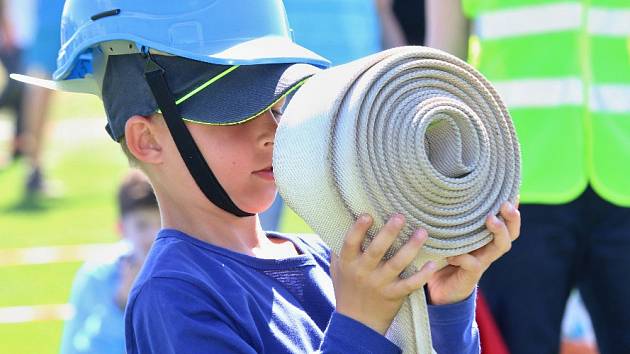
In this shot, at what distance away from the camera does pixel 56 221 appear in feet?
29.1

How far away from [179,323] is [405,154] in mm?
509

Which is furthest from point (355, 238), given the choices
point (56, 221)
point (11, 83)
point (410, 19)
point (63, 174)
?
point (11, 83)

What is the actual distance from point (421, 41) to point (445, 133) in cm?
449

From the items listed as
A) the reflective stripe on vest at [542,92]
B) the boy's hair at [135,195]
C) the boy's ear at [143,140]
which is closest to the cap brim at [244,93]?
the boy's ear at [143,140]

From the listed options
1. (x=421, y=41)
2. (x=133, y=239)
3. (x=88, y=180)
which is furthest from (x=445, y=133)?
(x=88, y=180)

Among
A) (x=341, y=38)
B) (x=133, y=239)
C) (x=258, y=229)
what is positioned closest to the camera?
(x=258, y=229)

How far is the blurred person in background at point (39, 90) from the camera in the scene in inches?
287

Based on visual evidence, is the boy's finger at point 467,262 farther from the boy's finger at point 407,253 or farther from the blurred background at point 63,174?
the blurred background at point 63,174

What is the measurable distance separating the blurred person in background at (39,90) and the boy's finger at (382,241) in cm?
526

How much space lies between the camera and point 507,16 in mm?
3576

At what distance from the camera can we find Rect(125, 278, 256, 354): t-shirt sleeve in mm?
2129

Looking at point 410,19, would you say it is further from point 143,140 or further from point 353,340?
point 353,340

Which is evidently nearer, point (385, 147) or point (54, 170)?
point (385, 147)

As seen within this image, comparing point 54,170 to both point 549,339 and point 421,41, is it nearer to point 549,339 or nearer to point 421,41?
point 421,41
